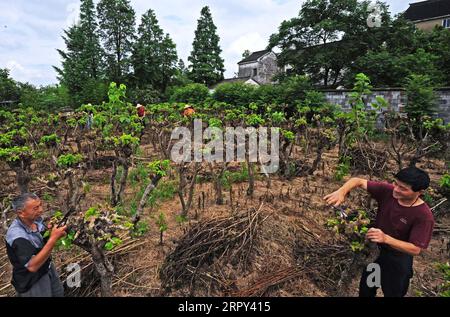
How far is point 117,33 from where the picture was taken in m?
23.1

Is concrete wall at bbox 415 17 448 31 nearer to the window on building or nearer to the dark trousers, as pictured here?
the window on building

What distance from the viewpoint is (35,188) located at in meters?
5.89

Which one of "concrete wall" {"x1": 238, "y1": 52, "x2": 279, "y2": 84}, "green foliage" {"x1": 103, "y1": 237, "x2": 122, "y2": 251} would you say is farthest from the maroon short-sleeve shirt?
"concrete wall" {"x1": 238, "y1": 52, "x2": 279, "y2": 84}

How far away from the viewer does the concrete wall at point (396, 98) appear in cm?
942

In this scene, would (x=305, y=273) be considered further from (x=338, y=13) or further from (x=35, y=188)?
(x=338, y=13)

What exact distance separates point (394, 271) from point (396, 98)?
994 cm

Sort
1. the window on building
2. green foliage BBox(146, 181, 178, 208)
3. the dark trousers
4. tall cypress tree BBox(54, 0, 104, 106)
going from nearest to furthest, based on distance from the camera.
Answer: the dark trousers
green foliage BBox(146, 181, 178, 208)
tall cypress tree BBox(54, 0, 104, 106)
the window on building

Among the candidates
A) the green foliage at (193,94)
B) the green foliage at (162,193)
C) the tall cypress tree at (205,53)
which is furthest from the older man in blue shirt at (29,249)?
the tall cypress tree at (205,53)

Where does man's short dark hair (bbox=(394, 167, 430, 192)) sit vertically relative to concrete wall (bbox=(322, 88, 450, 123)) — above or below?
below

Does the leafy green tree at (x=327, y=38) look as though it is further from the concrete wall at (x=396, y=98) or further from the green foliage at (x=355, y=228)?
the green foliage at (x=355, y=228)

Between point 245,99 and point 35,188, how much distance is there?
1125 cm

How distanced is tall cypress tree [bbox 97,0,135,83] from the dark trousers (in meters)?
24.0

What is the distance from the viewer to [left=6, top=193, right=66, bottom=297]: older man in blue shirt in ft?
7.34
